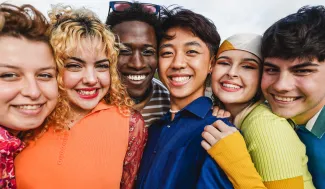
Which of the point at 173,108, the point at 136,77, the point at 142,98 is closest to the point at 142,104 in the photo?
the point at 142,98

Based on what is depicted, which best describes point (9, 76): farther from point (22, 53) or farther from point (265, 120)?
point (265, 120)

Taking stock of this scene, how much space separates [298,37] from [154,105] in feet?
7.28

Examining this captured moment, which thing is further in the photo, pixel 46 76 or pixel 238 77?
pixel 238 77

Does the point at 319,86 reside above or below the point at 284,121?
above

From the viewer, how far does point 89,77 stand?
9.84ft

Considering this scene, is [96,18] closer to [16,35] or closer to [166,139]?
[16,35]

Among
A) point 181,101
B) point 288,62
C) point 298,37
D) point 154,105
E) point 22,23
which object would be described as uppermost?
point 22,23

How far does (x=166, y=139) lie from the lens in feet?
9.85

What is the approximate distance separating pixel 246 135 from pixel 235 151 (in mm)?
399

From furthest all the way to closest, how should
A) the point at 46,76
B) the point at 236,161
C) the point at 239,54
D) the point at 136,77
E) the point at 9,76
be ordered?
the point at 136,77 < the point at 239,54 < the point at 46,76 < the point at 9,76 < the point at 236,161

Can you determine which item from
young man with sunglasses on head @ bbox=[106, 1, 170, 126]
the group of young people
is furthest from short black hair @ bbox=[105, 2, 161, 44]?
the group of young people

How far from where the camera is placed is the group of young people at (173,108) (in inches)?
102

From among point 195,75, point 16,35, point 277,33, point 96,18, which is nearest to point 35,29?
point 16,35

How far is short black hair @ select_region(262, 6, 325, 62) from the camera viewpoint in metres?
2.96
